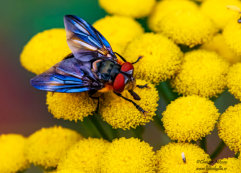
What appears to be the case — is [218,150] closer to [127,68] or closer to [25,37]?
[127,68]

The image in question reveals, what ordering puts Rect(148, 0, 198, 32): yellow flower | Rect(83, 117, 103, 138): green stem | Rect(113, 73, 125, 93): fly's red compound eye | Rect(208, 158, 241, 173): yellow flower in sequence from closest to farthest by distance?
Rect(208, 158, 241, 173): yellow flower → Rect(113, 73, 125, 93): fly's red compound eye → Rect(83, 117, 103, 138): green stem → Rect(148, 0, 198, 32): yellow flower

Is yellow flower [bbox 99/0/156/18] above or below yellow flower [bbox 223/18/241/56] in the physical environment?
below

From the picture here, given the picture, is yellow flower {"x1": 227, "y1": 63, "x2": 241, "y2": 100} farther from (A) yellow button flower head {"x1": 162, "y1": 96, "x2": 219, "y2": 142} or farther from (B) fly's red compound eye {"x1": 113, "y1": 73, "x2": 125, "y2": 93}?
(B) fly's red compound eye {"x1": 113, "y1": 73, "x2": 125, "y2": 93}

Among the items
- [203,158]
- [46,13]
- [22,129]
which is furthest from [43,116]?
[203,158]

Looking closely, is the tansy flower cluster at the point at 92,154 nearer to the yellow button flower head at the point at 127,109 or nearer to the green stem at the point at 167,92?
the yellow button flower head at the point at 127,109

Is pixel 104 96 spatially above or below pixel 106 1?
below

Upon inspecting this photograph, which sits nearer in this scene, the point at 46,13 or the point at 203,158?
the point at 203,158

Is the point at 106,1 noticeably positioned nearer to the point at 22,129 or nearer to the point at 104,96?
the point at 104,96

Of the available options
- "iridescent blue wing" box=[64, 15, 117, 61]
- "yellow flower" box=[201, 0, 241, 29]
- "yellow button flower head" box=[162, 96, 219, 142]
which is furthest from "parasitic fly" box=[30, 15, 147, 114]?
"yellow flower" box=[201, 0, 241, 29]
